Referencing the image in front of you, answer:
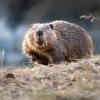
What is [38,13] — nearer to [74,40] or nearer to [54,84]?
[74,40]

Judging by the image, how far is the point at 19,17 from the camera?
1956 centimetres

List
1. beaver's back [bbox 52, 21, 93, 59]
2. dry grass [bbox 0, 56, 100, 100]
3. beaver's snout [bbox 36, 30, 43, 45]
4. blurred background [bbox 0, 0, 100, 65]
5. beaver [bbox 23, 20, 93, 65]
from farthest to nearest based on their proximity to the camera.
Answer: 1. blurred background [bbox 0, 0, 100, 65]
2. beaver's back [bbox 52, 21, 93, 59]
3. beaver [bbox 23, 20, 93, 65]
4. beaver's snout [bbox 36, 30, 43, 45]
5. dry grass [bbox 0, 56, 100, 100]

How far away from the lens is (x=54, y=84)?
6.30 metres

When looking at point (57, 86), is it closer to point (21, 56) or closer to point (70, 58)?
point (70, 58)

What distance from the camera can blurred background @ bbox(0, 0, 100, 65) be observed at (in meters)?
18.8

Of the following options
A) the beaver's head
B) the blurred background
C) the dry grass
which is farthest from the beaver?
the blurred background

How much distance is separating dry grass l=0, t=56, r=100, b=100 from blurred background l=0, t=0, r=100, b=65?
37.4ft

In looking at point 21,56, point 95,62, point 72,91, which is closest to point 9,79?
point 72,91

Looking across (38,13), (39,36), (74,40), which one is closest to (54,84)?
(39,36)

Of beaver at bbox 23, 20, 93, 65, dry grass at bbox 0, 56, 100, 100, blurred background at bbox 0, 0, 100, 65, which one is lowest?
dry grass at bbox 0, 56, 100, 100

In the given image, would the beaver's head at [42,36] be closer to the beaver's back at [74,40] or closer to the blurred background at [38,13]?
the beaver's back at [74,40]

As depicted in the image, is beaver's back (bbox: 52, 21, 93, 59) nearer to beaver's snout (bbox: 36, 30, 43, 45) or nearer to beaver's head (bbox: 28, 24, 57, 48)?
beaver's head (bbox: 28, 24, 57, 48)

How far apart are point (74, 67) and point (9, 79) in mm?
1155

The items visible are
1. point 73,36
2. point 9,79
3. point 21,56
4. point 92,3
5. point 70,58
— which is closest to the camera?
point 9,79
